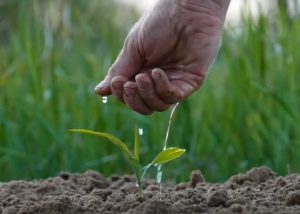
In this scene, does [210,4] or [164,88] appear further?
[210,4]

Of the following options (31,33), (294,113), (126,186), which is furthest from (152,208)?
(31,33)

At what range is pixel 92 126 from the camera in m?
4.09

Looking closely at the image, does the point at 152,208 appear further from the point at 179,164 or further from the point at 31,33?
the point at 31,33

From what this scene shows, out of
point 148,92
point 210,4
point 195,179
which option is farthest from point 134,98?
point 195,179

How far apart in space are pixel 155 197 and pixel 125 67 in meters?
0.43

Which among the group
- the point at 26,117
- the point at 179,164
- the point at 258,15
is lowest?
the point at 179,164

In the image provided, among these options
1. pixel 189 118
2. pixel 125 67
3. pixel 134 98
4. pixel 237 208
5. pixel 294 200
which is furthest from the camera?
pixel 189 118

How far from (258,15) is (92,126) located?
3.28 feet

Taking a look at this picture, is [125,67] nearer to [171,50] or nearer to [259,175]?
[171,50]

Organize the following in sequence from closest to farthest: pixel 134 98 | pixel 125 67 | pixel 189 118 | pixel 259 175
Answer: pixel 134 98, pixel 125 67, pixel 259 175, pixel 189 118

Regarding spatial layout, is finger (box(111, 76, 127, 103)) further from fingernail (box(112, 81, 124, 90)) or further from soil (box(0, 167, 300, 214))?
soil (box(0, 167, 300, 214))

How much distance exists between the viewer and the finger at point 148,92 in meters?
2.25

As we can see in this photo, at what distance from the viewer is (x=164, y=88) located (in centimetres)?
227

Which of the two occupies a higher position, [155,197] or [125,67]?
[125,67]
